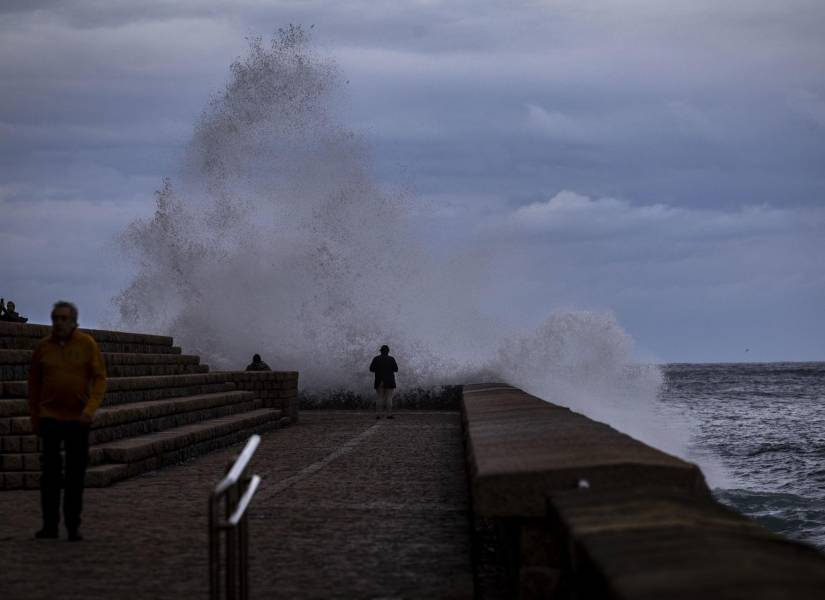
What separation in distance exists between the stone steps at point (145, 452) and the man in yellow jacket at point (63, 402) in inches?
123

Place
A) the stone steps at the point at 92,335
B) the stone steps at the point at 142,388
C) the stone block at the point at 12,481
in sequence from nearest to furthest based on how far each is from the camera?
the stone block at the point at 12,481 → the stone steps at the point at 142,388 → the stone steps at the point at 92,335

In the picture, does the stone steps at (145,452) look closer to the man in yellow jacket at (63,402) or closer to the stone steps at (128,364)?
the stone steps at (128,364)

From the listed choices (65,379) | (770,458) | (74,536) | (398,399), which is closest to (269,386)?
(398,399)

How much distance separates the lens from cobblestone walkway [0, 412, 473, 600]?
633 centimetres

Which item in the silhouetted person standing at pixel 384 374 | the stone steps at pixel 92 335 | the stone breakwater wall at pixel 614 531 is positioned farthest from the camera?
the silhouetted person standing at pixel 384 374

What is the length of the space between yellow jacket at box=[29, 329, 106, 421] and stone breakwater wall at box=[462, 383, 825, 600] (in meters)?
2.50

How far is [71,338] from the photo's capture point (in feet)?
26.6

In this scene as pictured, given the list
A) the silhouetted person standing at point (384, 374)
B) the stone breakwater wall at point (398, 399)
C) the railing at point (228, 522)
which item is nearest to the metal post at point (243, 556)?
the railing at point (228, 522)

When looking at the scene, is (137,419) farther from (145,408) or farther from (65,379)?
(65,379)

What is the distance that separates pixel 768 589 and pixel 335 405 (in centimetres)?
2687

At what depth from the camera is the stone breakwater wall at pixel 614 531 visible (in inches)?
125

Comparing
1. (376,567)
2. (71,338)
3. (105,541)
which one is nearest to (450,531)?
(376,567)

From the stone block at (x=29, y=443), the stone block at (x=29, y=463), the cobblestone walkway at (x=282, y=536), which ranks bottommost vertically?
the cobblestone walkway at (x=282, y=536)

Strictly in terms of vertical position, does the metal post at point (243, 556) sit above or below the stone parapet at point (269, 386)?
below
